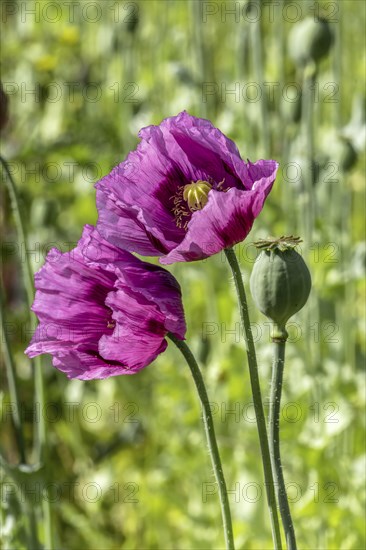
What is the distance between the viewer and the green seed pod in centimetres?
49

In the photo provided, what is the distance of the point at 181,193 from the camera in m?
0.56

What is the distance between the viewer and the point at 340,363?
132 centimetres

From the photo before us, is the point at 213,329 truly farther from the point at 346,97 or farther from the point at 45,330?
the point at 346,97

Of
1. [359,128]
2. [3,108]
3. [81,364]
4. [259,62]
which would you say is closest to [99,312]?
[81,364]

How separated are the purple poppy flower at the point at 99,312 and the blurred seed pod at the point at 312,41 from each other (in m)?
0.59

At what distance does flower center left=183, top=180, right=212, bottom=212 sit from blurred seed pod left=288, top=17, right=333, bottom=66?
1.83 ft

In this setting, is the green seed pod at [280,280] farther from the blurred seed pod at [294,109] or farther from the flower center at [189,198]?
the blurred seed pod at [294,109]

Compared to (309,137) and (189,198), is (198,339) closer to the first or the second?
(309,137)

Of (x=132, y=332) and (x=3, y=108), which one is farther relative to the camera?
(x=3, y=108)

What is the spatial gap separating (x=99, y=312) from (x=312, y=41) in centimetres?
61

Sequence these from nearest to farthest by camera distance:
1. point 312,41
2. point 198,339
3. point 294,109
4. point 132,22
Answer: point 312,41, point 198,339, point 294,109, point 132,22

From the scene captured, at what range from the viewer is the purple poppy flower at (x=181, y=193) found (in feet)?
1.60

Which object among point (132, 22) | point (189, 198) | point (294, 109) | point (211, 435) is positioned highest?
point (132, 22)

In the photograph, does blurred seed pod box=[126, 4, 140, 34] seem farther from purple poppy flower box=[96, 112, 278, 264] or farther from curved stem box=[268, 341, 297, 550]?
curved stem box=[268, 341, 297, 550]
